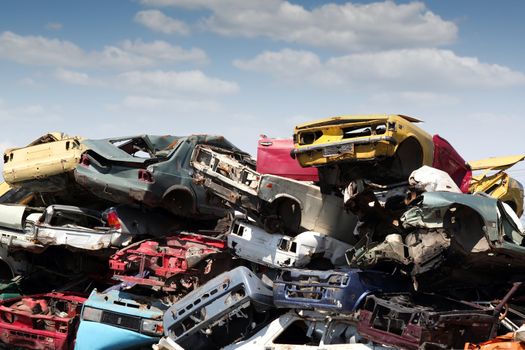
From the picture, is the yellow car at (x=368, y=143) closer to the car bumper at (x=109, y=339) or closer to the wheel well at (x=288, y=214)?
the wheel well at (x=288, y=214)

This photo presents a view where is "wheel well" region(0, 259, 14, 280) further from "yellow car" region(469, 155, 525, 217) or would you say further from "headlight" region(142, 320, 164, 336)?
"yellow car" region(469, 155, 525, 217)

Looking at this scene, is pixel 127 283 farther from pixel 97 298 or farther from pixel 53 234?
pixel 53 234

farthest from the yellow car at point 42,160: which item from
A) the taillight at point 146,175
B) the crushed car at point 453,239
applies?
the crushed car at point 453,239

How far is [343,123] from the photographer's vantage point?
10.5 m

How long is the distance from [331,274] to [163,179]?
4311 millimetres

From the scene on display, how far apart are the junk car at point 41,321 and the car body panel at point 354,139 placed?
15.9 feet

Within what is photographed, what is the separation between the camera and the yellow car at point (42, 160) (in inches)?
555

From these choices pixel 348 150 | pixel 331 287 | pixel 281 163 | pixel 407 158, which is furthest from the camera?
pixel 281 163

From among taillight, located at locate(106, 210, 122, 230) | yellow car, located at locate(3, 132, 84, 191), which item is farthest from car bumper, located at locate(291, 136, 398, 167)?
yellow car, located at locate(3, 132, 84, 191)

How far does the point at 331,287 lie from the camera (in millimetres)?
9297

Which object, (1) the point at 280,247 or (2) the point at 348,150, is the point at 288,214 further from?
(2) the point at 348,150

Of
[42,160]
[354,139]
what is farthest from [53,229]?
[354,139]

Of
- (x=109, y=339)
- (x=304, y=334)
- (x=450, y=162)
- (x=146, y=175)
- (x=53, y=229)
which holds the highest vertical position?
(x=450, y=162)

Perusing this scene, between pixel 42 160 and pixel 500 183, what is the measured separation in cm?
840
